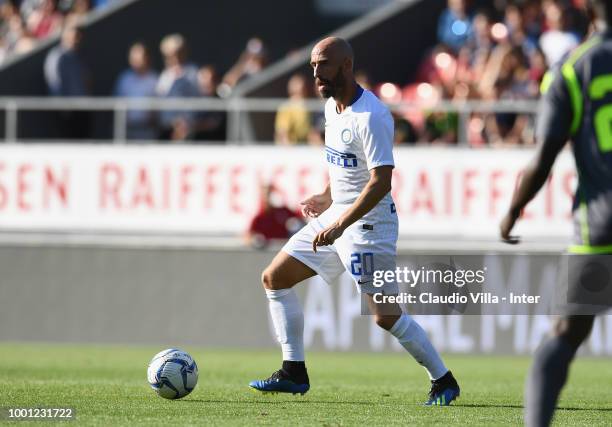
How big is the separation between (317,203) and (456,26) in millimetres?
10205

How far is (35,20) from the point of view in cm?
2300

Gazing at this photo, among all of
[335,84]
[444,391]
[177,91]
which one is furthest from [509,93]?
[444,391]

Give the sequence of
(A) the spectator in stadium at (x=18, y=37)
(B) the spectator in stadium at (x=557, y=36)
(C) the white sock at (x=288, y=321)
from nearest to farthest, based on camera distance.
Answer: (C) the white sock at (x=288, y=321), (B) the spectator in stadium at (x=557, y=36), (A) the spectator in stadium at (x=18, y=37)

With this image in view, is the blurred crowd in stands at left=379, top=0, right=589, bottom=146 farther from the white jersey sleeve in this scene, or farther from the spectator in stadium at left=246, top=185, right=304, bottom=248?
the white jersey sleeve

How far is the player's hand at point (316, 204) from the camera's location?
975 cm

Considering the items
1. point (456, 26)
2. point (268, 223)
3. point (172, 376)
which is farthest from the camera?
point (456, 26)

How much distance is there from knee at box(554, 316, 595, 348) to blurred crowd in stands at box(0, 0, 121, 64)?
16.3 meters

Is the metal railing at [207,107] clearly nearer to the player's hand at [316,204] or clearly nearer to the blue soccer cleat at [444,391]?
the player's hand at [316,204]

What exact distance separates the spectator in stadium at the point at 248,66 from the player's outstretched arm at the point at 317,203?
963 cm

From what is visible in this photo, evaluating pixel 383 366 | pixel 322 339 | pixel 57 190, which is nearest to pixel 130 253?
pixel 57 190

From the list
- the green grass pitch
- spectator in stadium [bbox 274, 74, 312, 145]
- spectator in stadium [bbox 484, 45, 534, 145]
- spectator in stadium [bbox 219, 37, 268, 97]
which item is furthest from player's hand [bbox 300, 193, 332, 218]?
spectator in stadium [bbox 219, 37, 268, 97]

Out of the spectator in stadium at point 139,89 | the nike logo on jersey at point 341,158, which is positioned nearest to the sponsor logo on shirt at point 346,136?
the nike logo on jersey at point 341,158

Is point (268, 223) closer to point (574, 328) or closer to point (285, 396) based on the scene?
point (285, 396)

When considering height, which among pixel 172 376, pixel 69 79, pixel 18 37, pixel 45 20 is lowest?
pixel 172 376
